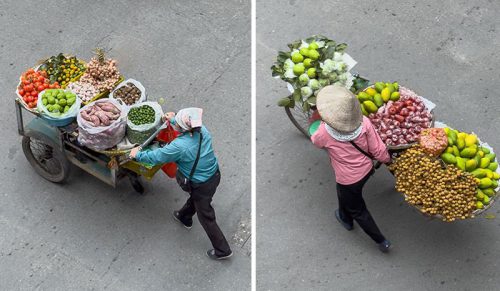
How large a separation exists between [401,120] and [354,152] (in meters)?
0.56

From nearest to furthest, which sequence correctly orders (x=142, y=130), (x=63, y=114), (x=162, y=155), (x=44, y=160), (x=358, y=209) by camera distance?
(x=162, y=155) → (x=142, y=130) → (x=63, y=114) → (x=358, y=209) → (x=44, y=160)

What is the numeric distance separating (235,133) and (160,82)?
3.47 ft

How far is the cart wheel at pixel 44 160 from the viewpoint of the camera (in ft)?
21.4

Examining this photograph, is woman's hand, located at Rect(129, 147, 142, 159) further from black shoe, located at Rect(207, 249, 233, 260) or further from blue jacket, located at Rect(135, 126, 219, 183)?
black shoe, located at Rect(207, 249, 233, 260)

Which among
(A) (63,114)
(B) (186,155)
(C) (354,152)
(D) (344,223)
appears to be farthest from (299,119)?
(A) (63,114)

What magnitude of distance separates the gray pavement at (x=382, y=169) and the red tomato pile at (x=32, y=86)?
2179 mm

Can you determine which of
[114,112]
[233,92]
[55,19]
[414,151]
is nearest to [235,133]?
[233,92]

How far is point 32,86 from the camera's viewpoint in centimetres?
615

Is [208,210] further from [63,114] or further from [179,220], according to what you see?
[63,114]

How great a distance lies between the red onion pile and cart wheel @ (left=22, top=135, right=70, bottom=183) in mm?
2853

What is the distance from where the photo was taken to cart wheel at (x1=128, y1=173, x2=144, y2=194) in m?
6.50

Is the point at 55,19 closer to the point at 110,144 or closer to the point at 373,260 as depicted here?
the point at 110,144

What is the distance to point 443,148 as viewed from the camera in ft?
18.6

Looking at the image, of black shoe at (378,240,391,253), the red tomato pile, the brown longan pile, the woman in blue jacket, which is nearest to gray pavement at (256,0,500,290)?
black shoe at (378,240,391,253)
